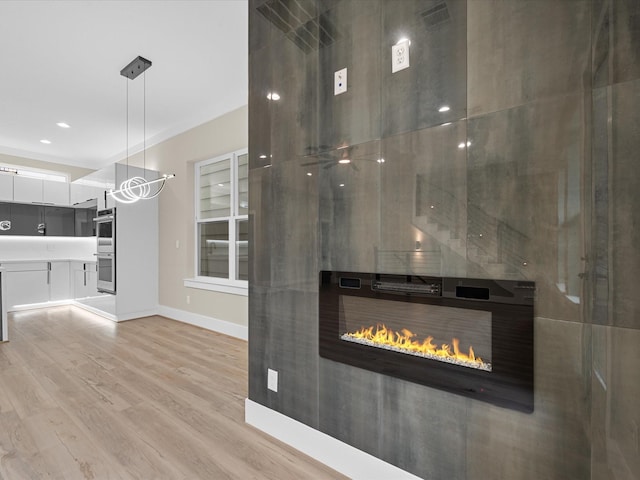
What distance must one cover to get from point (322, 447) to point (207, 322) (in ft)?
10.4

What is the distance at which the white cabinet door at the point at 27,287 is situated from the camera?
5598 mm

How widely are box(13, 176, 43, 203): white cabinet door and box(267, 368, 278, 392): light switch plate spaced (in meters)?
6.44

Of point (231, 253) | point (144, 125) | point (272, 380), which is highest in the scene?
point (144, 125)

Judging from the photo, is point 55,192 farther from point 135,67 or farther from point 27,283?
point 135,67

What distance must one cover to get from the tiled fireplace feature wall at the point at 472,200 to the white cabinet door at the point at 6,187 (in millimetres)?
6282

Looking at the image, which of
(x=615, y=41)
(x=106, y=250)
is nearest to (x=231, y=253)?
(x=106, y=250)

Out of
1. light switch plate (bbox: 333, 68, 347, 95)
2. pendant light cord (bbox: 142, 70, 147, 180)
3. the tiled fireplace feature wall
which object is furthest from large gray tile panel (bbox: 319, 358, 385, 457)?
pendant light cord (bbox: 142, 70, 147, 180)

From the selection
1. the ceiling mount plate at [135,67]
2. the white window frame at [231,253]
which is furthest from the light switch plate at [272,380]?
the ceiling mount plate at [135,67]


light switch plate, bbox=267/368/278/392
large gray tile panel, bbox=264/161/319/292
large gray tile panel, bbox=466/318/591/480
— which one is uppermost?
large gray tile panel, bbox=264/161/319/292

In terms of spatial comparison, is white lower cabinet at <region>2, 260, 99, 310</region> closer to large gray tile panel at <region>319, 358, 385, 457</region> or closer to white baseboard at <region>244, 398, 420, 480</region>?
white baseboard at <region>244, 398, 420, 480</region>

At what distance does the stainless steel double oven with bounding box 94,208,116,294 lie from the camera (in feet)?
16.3

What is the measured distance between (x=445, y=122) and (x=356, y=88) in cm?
53

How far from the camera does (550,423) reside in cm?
116

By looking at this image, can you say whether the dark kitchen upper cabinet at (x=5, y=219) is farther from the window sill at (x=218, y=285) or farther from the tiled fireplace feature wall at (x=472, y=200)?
the tiled fireplace feature wall at (x=472, y=200)
